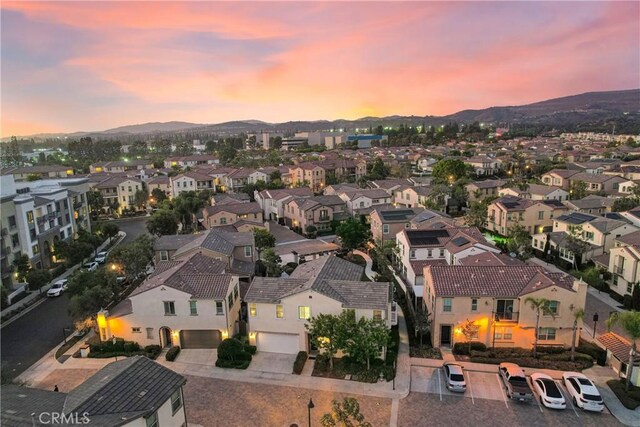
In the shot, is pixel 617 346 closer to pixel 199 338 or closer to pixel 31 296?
pixel 199 338

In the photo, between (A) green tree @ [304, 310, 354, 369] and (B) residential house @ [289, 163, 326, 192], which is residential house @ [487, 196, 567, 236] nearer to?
(A) green tree @ [304, 310, 354, 369]

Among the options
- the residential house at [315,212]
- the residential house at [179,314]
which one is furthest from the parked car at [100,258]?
the residential house at [315,212]

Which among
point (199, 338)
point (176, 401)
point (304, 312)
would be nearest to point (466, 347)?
point (304, 312)

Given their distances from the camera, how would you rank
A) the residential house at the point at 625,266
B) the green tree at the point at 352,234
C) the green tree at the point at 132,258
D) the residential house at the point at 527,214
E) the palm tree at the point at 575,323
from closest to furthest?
the palm tree at the point at 575,323
the residential house at the point at 625,266
the green tree at the point at 132,258
the green tree at the point at 352,234
the residential house at the point at 527,214

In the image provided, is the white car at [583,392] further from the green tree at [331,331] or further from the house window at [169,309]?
the house window at [169,309]

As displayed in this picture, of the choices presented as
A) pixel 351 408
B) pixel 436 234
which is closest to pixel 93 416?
pixel 351 408

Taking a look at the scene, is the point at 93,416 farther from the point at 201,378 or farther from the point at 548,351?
the point at 548,351
